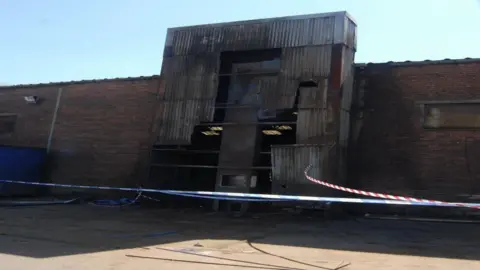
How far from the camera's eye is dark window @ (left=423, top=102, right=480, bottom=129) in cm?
1317

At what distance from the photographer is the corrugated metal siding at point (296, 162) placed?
13.4m

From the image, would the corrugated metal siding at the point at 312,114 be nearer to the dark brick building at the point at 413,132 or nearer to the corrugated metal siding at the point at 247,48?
the corrugated metal siding at the point at 247,48

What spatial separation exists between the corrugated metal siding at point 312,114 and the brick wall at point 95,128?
6415 millimetres

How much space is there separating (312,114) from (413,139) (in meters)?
3.39

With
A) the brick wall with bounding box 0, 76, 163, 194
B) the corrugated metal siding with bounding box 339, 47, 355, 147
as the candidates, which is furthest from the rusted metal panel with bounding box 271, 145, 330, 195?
the brick wall with bounding box 0, 76, 163, 194

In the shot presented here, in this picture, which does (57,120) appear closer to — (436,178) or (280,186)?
(280,186)

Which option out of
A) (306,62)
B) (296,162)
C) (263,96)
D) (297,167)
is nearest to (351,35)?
(306,62)

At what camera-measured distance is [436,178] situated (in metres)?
13.3

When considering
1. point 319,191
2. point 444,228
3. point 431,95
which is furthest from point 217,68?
point 444,228

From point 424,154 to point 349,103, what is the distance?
117 inches

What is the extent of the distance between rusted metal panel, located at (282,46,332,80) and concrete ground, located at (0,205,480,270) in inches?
193

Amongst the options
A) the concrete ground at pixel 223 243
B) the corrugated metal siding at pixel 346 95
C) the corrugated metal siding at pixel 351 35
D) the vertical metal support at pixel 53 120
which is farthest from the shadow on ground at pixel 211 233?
the vertical metal support at pixel 53 120

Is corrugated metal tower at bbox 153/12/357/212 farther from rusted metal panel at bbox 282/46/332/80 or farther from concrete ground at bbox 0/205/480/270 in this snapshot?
concrete ground at bbox 0/205/480/270

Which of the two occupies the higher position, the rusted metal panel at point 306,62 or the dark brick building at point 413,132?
the rusted metal panel at point 306,62
